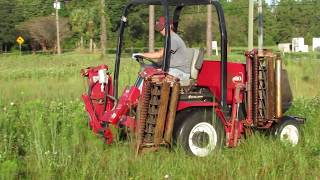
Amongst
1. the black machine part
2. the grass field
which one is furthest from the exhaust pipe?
the grass field

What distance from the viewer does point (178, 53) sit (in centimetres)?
739

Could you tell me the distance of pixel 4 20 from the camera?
82750 millimetres

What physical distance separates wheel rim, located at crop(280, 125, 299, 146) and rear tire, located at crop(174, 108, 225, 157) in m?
1.01

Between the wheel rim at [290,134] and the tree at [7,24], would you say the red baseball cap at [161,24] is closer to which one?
the wheel rim at [290,134]

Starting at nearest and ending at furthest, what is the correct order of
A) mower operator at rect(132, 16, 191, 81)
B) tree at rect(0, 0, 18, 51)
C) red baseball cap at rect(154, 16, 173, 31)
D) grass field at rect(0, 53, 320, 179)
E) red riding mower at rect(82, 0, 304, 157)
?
grass field at rect(0, 53, 320, 179), red riding mower at rect(82, 0, 304, 157), red baseball cap at rect(154, 16, 173, 31), mower operator at rect(132, 16, 191, 81), tree at rect(0, 0, 18, 51)

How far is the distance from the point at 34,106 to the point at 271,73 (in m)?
3.59

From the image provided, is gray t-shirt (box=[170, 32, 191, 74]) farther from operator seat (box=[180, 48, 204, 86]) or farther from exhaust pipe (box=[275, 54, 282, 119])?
exhaust pipe (box=[275, 54, 282, 119])

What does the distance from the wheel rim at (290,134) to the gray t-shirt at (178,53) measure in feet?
5.49

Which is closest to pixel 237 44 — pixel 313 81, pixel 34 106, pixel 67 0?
pixel 67 0

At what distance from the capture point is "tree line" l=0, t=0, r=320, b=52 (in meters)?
72.2

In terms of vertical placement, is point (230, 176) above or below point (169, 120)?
below

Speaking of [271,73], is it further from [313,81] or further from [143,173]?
[313,81]

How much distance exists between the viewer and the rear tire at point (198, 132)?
6941mm

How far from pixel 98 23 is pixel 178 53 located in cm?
7084
